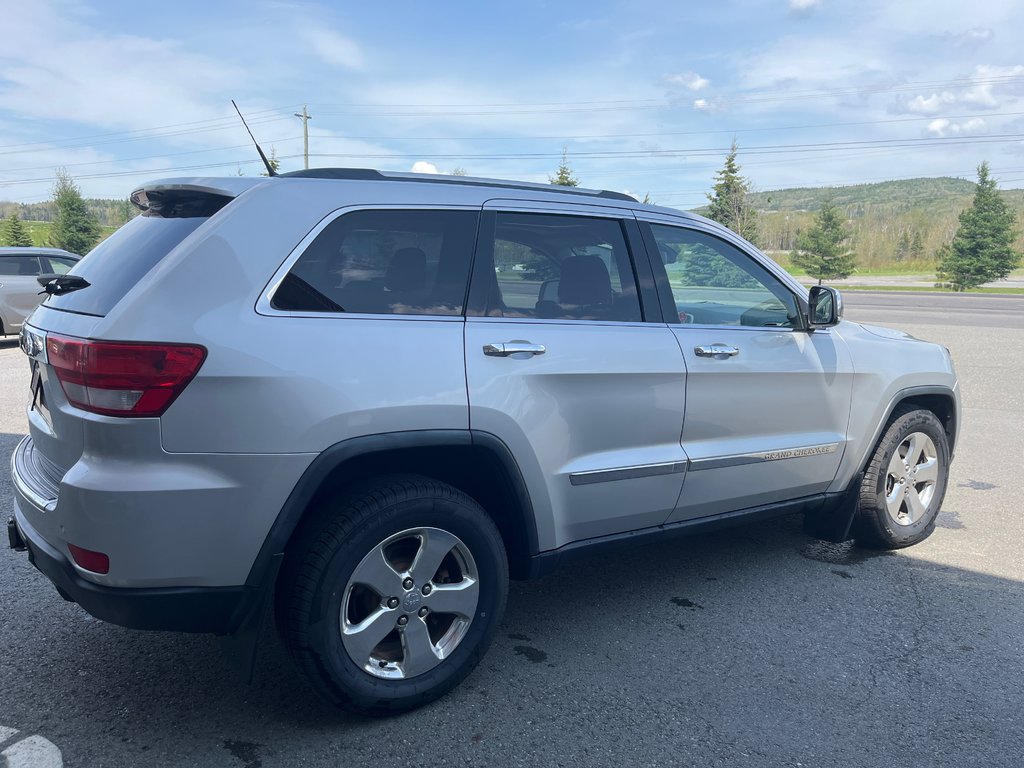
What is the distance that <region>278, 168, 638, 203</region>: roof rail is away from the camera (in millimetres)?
2828

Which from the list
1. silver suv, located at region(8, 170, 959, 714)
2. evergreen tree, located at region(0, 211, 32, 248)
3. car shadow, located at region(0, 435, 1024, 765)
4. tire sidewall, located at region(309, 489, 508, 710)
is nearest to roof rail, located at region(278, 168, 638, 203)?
silver suv, located at region(8, 170, 959, 714)

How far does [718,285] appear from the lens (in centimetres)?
385

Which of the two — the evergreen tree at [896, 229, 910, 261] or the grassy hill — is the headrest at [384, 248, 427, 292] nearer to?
the grassy hill

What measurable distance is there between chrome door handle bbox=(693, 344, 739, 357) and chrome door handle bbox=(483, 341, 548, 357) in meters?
0.84

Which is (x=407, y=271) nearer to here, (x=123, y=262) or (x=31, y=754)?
(x=123, y=262)

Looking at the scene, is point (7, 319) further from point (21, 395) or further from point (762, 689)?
point (762, 689)

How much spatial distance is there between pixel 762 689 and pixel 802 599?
967mm

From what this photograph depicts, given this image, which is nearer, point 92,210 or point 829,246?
point 92,210

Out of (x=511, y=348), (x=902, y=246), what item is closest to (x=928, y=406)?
(x=511, y=348)

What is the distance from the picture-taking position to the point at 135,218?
9.96ft

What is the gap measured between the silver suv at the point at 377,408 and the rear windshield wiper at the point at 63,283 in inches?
0.5

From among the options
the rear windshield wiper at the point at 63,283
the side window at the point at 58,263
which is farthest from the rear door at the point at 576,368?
the side window at the point at 58,263

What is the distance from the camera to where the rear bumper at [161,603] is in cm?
236

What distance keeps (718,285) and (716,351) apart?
50 centimetres
